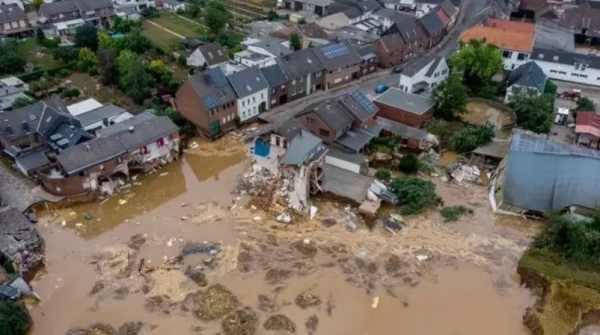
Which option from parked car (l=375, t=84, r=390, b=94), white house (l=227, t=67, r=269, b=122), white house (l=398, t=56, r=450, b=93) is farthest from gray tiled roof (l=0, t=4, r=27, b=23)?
white house (l=398, t=56, r=450, b=93)

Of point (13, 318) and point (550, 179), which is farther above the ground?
point (550, 179)

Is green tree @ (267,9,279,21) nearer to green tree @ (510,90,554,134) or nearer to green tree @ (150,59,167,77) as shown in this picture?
green tree @ (150,59,167,77)

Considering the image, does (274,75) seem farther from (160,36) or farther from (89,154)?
(160,36)

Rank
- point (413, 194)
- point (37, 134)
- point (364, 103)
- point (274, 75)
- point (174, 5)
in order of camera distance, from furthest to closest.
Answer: point (174, 5), point (274, 75), point (364, 103), point (37, 134), point (413, 194)

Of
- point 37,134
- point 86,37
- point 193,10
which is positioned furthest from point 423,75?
point 86,37

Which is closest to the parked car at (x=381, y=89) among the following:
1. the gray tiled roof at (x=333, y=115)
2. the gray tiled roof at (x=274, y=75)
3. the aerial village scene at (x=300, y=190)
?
the aerial village scene at (x=300, y=190)

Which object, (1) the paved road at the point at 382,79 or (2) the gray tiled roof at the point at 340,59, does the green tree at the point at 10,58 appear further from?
(2) the gray tiled roof at the point at 340,59
